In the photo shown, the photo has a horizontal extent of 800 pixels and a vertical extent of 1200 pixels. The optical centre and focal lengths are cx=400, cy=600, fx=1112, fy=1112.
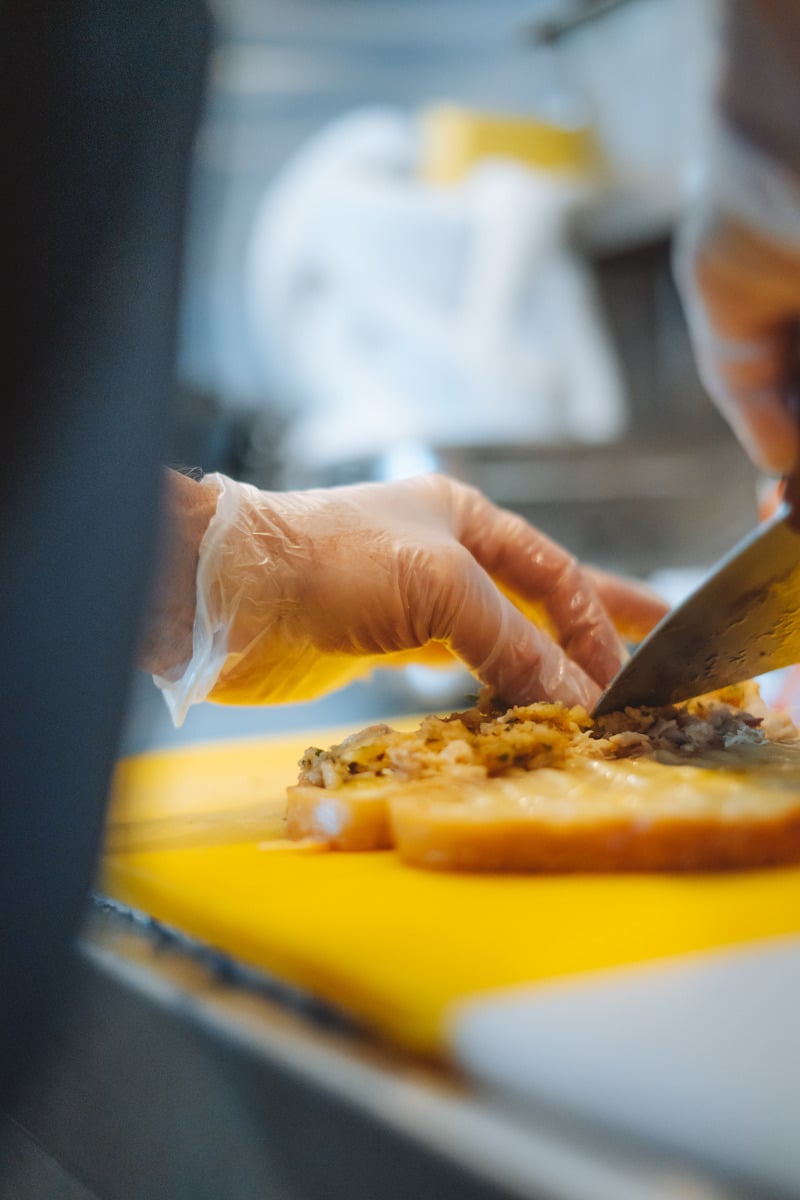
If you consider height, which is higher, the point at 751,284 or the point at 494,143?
the point at 494,143

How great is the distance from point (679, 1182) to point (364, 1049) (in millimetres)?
152

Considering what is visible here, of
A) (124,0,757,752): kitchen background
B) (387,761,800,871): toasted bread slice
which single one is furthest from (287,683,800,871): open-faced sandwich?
(124,0,757,752): kitchen background

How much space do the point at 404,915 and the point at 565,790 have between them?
0.16 meters

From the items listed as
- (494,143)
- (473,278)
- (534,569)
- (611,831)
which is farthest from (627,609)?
(494,143)

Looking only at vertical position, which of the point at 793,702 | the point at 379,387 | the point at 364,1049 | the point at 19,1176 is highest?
the point at 379,387

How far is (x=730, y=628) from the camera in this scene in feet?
2.48

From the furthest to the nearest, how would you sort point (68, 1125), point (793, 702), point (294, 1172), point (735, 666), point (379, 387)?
point (379, 387) < point (793, 702) < point (735, 666) < point (68, 1125) < point (294, 1172)

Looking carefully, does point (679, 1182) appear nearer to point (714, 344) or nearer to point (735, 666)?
point (735, 666)

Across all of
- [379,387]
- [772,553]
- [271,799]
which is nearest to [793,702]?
[772,553]

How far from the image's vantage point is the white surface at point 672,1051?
36 centimetres

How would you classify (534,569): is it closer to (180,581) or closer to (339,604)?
(339,604)

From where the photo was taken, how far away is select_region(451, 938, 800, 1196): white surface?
361 mm

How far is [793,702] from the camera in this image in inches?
41.7

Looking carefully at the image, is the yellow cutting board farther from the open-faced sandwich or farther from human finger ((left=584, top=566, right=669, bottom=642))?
human finger ((left=584, top=566, right=669, bottom=642))
